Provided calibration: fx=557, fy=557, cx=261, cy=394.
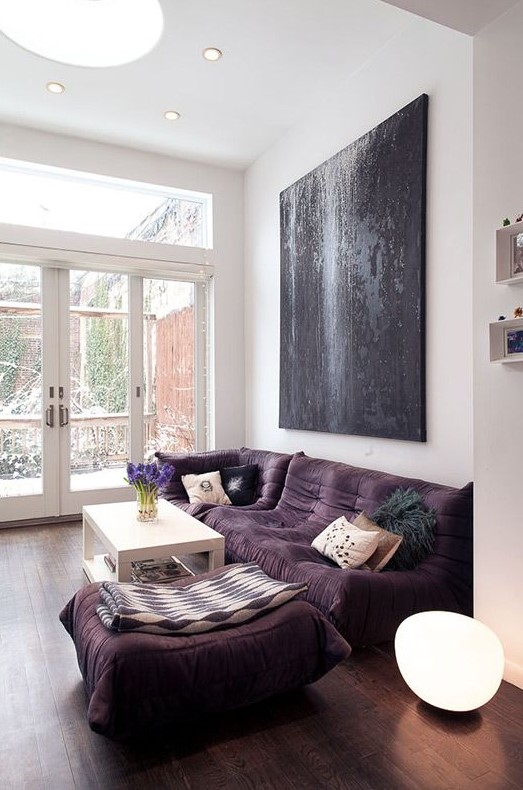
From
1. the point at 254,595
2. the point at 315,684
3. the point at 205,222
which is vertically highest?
the point at 205,222

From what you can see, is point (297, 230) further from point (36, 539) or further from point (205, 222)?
point (36, 539)

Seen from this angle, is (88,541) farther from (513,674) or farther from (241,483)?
(513,674)

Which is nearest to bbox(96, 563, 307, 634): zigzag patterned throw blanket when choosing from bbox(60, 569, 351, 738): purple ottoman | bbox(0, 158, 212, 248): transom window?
bbox(60, 569, 351, 738): purple ottoman

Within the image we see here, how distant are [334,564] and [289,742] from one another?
1.03 meters

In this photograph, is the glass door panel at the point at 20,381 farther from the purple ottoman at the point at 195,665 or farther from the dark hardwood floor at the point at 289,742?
the purple ottoman at the point at 195,665

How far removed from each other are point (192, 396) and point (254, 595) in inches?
137

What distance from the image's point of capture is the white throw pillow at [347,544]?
2641 millimetres

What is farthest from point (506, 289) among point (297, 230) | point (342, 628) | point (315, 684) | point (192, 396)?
point (192, 396)

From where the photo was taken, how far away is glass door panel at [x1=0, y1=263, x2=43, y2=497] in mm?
4723

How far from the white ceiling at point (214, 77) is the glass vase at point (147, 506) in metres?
2.73

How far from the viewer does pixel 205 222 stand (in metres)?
5.45

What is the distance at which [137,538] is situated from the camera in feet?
9.44

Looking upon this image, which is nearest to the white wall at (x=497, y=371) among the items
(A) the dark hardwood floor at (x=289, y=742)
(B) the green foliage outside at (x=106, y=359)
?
(A) the dark hardwood floor at (x=289, y=742)

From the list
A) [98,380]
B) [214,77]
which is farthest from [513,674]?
[98,380]
